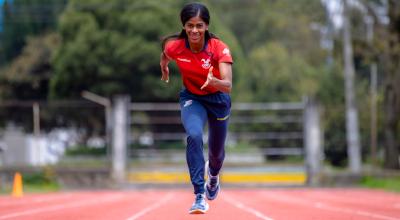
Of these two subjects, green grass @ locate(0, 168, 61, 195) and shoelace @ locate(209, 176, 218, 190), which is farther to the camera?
green grass @ locate(0, 168, 61, 195)

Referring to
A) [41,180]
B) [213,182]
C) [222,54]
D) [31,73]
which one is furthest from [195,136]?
[31,73]

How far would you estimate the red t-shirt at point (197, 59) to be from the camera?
9297 mm

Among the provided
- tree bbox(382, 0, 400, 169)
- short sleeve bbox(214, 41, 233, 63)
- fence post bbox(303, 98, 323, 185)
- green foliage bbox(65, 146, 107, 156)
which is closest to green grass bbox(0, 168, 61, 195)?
green foliage bbox(65, 146, 107, 156)

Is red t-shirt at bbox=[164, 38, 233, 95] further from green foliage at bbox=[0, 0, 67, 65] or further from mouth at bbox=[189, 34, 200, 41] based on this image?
green foliage at bbox=[0, 0, 67, 65]

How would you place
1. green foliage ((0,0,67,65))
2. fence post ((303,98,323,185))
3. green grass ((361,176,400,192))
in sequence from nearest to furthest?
green grass ((361,176,400,192)) < fence post ((303,98,323,185)) < green foliage ((0,0,67,65))

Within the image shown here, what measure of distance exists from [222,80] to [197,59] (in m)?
0.61

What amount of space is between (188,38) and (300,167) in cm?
1812

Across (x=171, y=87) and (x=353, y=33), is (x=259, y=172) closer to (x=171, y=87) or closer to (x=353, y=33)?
(x=353, y=33)

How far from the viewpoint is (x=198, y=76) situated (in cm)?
939

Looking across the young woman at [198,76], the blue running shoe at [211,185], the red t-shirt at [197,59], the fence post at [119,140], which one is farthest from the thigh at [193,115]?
the fence post at [119,140]

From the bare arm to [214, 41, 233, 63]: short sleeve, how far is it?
53 mm

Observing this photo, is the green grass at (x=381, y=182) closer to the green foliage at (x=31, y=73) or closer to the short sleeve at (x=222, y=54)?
the short sleeve at (x=222, y=54)

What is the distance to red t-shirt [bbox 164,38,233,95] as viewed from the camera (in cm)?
930

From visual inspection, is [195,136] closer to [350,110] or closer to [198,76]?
[198,76]
